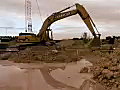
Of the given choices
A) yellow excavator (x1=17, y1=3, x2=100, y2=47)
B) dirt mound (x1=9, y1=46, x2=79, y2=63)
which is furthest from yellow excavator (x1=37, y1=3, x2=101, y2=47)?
dirt mound (x1=9, y1=46, x2=79, y2=63)

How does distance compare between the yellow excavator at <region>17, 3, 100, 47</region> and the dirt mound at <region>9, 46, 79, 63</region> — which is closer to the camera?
the dirt mound at <region>9, 46, 79, 63</region>

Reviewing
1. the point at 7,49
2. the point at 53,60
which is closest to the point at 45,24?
the point at 7,49

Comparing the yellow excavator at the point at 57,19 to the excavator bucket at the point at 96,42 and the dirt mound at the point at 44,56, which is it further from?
the dirt mound at the point at 44,56

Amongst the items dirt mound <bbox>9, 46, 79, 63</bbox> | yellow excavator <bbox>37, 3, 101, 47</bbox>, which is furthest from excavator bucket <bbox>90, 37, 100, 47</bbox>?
dirt mound <bbox>9, 46, 79, 63</bbox>

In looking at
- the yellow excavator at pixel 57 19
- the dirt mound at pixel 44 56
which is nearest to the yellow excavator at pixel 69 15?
the yellow excavator at pixel 57 19

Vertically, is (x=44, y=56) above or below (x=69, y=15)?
below

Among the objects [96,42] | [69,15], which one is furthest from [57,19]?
[96,42]

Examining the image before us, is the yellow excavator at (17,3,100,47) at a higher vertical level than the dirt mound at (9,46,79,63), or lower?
higher

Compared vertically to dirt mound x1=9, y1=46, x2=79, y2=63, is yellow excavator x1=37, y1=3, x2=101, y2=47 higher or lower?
higher

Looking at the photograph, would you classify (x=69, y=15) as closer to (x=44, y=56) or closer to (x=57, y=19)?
(x=57, y=19)

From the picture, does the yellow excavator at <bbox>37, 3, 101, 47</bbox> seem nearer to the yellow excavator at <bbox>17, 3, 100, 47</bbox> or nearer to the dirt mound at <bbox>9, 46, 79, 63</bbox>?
the yellow excavator at <bbox>17, 3, 100, 47</bbox>

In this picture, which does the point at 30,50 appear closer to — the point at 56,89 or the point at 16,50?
the point at 16,50

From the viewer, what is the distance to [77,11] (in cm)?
2616

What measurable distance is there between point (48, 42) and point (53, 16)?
2.88 meters
